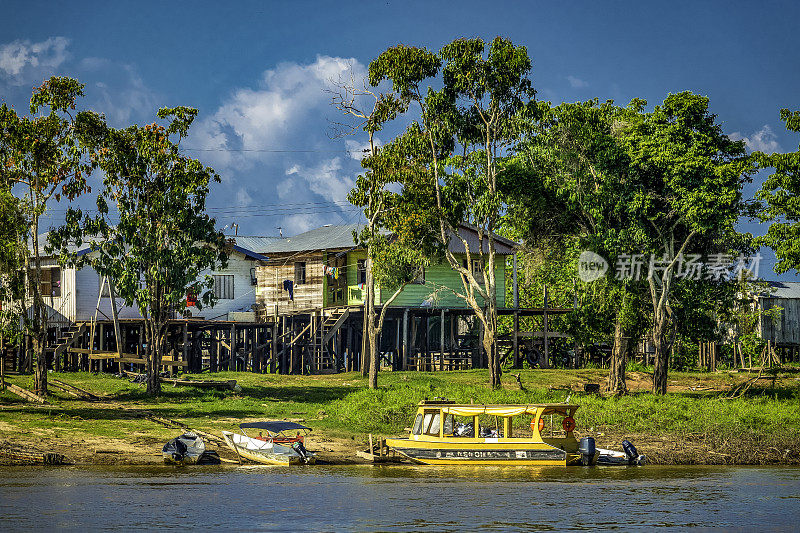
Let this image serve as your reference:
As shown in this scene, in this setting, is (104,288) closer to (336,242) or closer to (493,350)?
(336,242)

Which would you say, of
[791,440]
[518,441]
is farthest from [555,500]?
[791,440]

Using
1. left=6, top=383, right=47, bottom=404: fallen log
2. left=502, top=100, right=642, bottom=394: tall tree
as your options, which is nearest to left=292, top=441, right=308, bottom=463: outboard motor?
left=6, top=383, right=47, bottom=404: fallen log

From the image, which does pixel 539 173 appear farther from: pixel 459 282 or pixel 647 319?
pixel 459 282

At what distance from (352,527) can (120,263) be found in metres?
21.0

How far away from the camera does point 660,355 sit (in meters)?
38.5

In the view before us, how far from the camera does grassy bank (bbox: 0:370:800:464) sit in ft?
91.9

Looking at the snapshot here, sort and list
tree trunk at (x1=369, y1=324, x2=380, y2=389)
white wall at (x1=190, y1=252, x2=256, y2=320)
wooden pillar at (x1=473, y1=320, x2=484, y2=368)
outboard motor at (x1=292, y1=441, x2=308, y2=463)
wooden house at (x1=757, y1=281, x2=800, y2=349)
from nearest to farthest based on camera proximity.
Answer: outboard motor at (x1=292, y1=441, x2=308, y2=463) → tree trunk at (x1=369, y1=324, x2=380, y2=389) → wooden pillar at (x1=473, y1=320, x2=484, y2=368) → white wall at (x1=190, y1=252, x2=256, y2=320) → wooden house at (x1=757, y1=281, x2=800, y2=349)

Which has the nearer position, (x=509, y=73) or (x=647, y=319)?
(x=509, y=73)

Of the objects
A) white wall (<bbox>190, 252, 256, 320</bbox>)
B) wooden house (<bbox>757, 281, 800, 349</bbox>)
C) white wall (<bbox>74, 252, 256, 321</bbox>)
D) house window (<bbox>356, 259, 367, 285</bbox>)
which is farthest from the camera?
wooden house (<bbox>757, 281, 800, 349</bbox>)

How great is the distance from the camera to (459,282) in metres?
53.5

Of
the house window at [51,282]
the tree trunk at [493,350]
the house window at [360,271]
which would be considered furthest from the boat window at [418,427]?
the house window at [51,282]

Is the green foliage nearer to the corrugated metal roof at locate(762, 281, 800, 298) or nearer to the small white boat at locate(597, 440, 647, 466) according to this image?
the small white boat at locate(597, 440, 647, 466)

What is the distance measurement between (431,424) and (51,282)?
106 ft

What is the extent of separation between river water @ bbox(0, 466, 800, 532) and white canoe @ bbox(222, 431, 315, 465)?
31 cm
